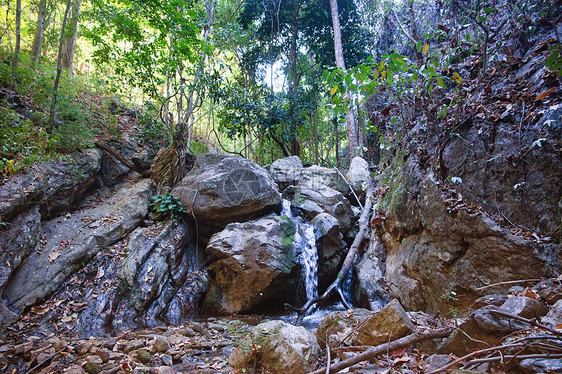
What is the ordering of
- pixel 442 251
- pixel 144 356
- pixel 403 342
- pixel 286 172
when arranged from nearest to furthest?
pixel 403 342 < pixel 144 356 < pixel 442 251 < pixel 286 172

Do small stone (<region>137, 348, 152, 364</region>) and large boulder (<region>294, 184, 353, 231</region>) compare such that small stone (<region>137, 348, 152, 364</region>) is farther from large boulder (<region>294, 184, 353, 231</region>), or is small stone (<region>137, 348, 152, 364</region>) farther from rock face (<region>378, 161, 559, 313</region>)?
large boulder (<region>294, 184, 353, 231</region>)

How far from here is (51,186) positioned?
19.1 ft

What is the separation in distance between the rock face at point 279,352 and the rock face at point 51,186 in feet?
15.2

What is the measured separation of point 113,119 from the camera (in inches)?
361

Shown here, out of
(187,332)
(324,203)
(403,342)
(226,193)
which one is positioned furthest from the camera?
(324,203)

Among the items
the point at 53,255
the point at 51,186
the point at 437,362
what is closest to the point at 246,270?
the point at 53,255

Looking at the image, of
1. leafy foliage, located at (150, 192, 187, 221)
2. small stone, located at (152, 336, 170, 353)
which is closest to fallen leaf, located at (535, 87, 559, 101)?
small stone, located at (152, 336, 170, 353)

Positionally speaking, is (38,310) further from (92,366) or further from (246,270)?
(246,270)

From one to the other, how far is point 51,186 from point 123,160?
248 cm

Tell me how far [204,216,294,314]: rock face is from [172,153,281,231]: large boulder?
813 mm

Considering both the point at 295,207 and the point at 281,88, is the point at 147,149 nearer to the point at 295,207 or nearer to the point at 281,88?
the point at 295,207

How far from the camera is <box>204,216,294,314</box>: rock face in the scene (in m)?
6.36

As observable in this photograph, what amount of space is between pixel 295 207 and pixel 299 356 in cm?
622

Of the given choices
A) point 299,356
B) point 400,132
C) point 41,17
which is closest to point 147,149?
point 41,17
